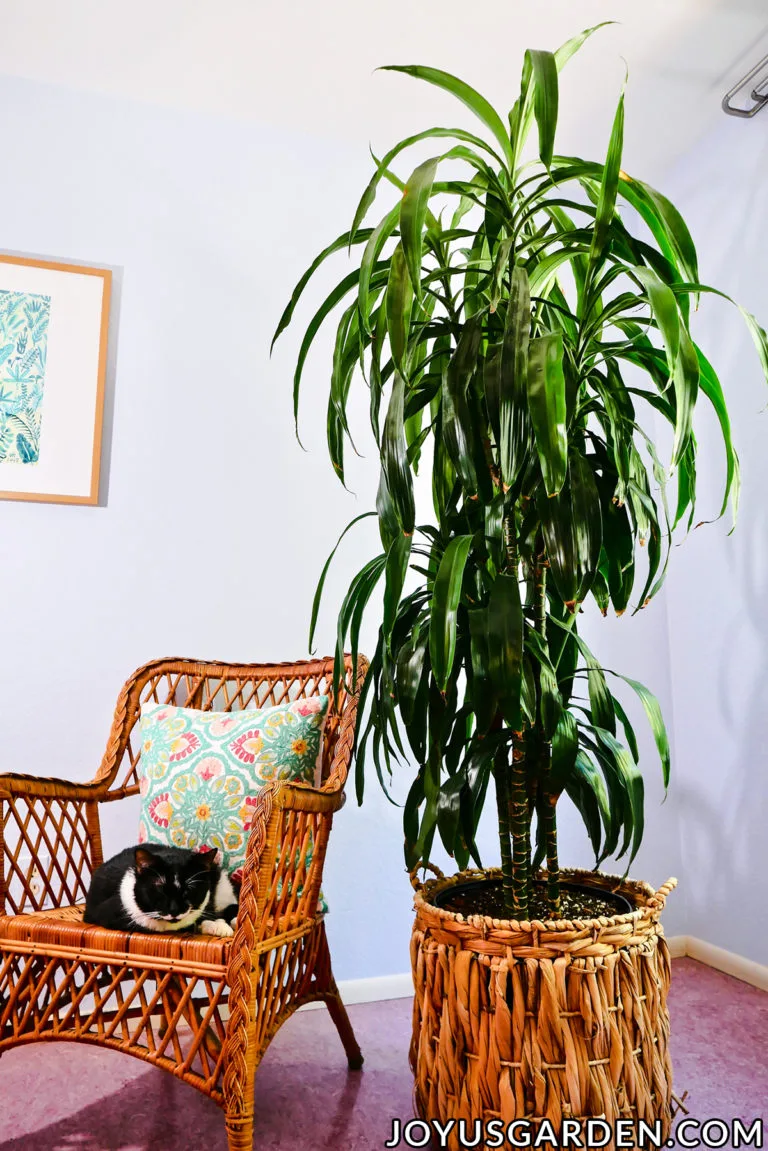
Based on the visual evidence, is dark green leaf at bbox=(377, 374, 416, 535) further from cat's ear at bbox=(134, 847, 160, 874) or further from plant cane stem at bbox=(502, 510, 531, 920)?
cat's ear at bbox=(134, 847, 160, 874)

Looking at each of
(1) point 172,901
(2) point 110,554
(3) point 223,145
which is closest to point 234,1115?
(1) point 172,901

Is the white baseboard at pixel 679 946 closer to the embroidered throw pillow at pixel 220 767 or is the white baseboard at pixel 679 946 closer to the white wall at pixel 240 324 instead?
the white wall at pixel 240 324

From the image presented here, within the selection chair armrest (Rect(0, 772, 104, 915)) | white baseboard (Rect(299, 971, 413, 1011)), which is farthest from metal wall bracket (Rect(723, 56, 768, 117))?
white baseboard (Rect(299, 971, 413, 1011))

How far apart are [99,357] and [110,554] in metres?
0.52

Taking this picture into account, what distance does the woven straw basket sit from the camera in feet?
3.77

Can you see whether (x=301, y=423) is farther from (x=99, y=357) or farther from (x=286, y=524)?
(x=99, y=357)

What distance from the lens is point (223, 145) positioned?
234 cm

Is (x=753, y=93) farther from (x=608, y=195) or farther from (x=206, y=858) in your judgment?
(x=206, y=858)

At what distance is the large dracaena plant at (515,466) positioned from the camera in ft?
3.74

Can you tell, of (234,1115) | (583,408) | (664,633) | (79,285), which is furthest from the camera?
(664,633)

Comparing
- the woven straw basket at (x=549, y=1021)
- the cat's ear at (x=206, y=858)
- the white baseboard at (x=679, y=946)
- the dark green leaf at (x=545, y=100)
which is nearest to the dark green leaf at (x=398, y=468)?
the dark green leaf at (x=545, y=100)

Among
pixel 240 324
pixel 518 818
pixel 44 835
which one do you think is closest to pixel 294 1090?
pixel 44 835

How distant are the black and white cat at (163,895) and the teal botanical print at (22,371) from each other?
1.12m

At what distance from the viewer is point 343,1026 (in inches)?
66.2
